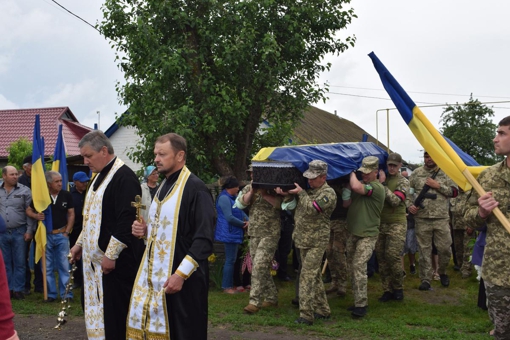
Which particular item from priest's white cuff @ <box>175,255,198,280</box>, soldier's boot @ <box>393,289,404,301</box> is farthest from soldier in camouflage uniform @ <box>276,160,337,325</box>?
priest's white cuff @ <box>175,255,198,280</box>

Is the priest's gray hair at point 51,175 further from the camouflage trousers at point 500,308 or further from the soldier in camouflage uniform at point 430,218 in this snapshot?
the camouflage trousers at point 500,308

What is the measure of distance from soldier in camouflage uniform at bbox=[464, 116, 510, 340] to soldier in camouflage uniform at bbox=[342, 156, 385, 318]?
3.43 meters

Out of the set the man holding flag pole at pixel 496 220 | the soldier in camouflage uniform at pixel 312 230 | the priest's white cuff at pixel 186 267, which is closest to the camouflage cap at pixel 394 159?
the soldier in camouflage uniform at pixel 312 230

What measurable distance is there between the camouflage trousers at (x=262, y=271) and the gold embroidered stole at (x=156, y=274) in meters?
3.74

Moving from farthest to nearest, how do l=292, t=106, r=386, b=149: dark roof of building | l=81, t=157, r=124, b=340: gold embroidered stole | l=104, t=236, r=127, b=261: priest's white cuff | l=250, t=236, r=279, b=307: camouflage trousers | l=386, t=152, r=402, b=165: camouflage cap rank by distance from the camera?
l=292, t=106, r=386, b=149: dark roof of building < l=386, t=152, r=402, b=165: camouflage cap < l=250, t=236, r=279, b=307: camouflage trousers < l=81, t=157, r=124, b=340: gold embroidered stole < l=104, t=236, r=127, b=261: priest's white cuff

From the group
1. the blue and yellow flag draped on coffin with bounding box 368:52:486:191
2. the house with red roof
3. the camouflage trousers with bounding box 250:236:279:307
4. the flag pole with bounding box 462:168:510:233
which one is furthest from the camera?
the house with red roof

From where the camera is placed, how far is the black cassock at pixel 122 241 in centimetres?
525

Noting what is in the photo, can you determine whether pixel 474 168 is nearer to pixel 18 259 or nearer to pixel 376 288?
pixel 376 288

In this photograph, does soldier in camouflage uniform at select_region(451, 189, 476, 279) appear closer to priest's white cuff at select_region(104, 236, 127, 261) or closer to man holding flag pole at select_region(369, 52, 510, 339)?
man holding flag pole at select_region(369, 52, 510, 339)

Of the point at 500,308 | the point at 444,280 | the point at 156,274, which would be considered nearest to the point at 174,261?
the point at 156,274

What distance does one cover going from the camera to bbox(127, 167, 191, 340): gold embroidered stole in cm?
456

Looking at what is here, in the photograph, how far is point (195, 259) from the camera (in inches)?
175

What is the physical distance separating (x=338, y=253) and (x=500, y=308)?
5023 millimetres

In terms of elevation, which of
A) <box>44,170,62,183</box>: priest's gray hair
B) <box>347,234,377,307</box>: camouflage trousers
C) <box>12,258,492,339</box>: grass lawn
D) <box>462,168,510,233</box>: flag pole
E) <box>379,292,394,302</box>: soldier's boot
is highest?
<box>44,170,62,183</box>: priest's gray hair
